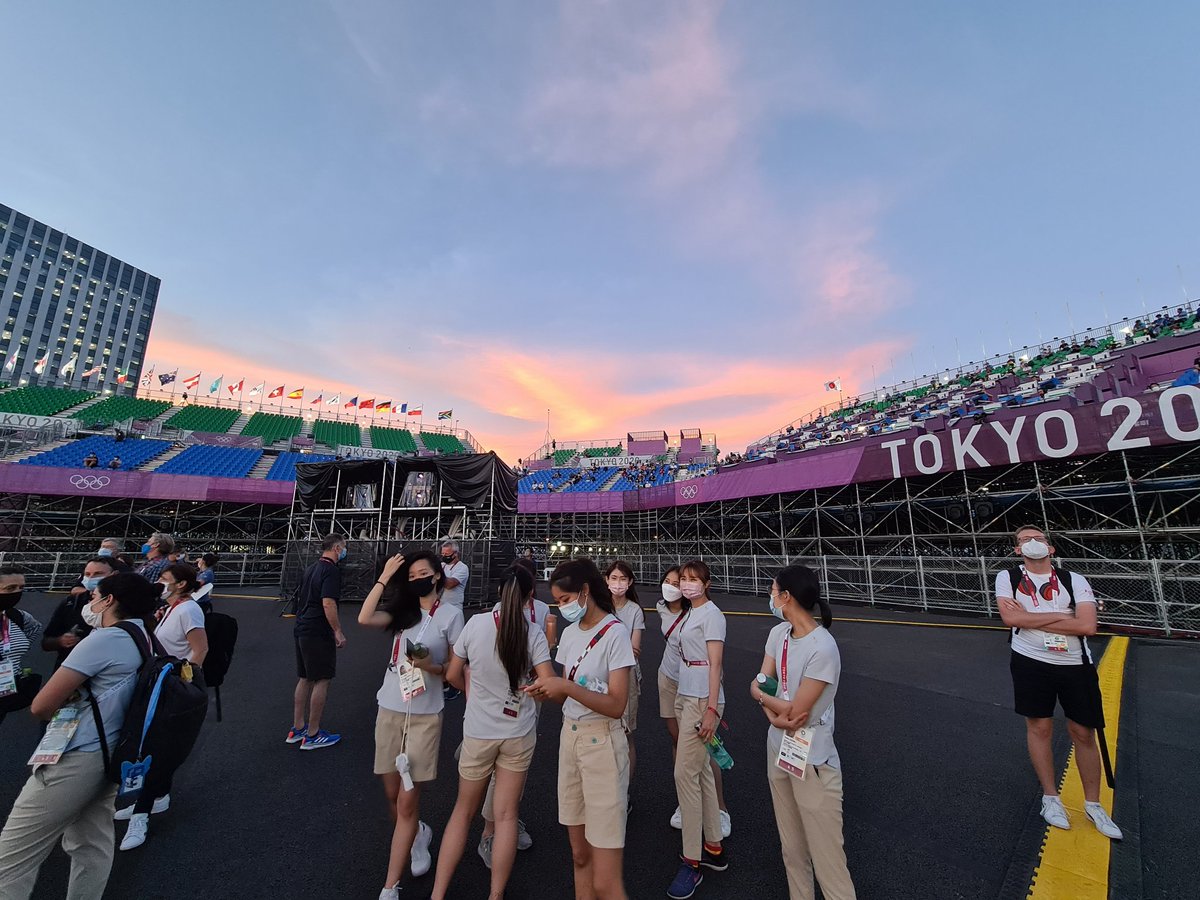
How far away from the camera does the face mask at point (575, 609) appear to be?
2.37 m

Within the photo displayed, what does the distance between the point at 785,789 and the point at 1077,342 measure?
36061 mm

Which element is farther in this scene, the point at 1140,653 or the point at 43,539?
the point at 43,539

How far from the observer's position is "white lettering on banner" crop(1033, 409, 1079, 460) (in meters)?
11.4

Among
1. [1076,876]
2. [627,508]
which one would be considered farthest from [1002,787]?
[627,508]

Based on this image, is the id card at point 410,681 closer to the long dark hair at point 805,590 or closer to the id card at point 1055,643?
the long dark hair at point 805,590

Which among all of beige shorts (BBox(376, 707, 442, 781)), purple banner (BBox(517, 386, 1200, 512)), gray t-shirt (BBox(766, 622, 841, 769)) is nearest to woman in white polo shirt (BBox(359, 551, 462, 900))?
beige shorts (BBox(376, 707, 442, 781))

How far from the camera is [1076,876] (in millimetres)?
2596

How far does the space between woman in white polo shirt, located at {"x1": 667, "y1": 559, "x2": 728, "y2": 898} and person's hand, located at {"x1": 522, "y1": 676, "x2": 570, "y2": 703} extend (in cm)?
111

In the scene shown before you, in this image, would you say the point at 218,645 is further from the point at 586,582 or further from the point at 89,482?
the point at 89,482

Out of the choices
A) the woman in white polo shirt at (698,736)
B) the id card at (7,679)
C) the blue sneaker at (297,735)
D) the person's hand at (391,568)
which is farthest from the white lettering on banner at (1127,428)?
the id card at (7,679)

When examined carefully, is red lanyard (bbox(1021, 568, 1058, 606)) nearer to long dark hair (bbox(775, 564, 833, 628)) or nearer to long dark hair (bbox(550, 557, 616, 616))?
long dark hair (bbox(775, 564, 833, 628))

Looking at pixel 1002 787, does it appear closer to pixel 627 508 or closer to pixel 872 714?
pixel 872 714

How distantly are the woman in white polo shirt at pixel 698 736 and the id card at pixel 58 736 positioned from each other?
3.02 meters

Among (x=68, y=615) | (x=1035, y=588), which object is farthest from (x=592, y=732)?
(x=68, y=615)
